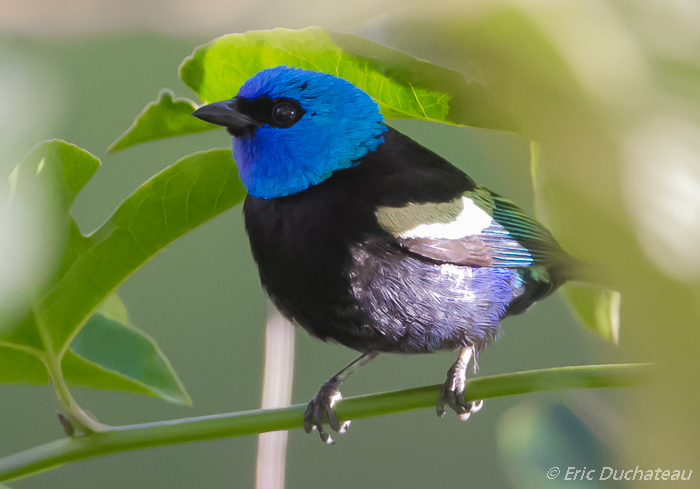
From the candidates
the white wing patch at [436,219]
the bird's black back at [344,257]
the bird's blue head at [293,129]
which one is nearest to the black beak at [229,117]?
the bird's blue head at [293,129]

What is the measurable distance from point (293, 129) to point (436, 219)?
9.6 inches

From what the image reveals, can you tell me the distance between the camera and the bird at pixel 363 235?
0.87 m

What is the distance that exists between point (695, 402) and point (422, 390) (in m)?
0.46

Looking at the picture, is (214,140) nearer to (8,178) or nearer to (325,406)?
(325,406)

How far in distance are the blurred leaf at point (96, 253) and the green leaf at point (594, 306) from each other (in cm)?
44

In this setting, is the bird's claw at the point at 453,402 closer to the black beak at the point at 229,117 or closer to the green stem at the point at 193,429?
the green stem at the point at 193,429

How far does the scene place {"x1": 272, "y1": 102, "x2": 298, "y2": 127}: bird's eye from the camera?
0.94 m

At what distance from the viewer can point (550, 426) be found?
0.97m

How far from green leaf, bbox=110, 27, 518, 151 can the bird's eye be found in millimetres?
76

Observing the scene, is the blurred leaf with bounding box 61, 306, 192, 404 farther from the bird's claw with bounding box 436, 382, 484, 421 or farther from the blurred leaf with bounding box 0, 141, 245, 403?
the bird's claw with bounding box 436, 382, 484, 421

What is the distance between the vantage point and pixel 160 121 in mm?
771

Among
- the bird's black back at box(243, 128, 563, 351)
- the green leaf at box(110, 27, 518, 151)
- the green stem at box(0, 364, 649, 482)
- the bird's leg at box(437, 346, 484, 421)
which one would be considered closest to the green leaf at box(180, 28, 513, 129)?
the green leaf at box(110, 27, 518, 151)

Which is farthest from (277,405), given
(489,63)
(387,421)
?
(387,421)

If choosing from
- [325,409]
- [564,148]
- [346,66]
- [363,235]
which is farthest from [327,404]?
[564,148]
